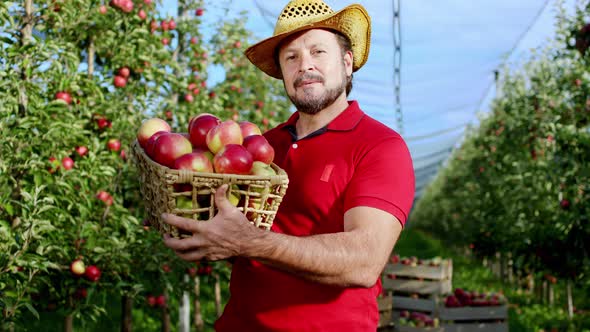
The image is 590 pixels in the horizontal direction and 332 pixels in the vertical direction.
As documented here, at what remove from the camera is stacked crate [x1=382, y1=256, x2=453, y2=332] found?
6566 millimetres

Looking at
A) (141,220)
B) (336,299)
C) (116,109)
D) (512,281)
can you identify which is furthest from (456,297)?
(512,281)

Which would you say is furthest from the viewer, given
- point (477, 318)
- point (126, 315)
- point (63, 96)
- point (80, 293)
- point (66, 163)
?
point (477, 318)

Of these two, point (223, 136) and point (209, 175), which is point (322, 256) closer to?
point (209, 175)

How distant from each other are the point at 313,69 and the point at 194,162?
558mm

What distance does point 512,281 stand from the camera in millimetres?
12500

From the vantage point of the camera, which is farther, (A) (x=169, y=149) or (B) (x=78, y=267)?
(B) (x=78, y=267)

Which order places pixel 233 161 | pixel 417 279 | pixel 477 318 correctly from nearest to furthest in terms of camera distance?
pixel 233 161, pixel 477 318, pixel 417 279

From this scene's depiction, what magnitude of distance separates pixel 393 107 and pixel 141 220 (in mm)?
7563

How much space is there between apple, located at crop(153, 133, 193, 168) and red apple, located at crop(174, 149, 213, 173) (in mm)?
51

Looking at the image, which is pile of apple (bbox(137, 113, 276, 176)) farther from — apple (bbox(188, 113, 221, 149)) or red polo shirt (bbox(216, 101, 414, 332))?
red polo shirt (bbox(216, 101, 414, 332))

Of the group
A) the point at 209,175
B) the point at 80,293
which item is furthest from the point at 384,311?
the point at 209,175

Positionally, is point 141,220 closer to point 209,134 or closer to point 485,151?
point 209,134

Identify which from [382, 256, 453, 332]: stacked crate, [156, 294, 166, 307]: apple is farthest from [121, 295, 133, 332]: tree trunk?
[382, 256, 453, 332]: stacked crate

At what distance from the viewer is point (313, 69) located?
2.01 metres
